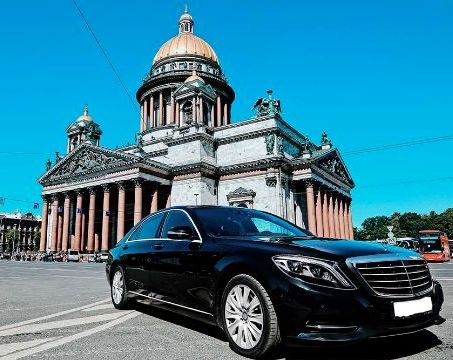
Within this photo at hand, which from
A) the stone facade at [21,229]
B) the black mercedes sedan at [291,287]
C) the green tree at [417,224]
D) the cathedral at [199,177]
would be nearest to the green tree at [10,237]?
the stone facade at [21,229]

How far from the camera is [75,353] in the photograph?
165 inches

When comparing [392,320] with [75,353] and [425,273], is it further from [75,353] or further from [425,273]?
[75,353]

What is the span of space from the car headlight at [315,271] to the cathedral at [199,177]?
35954 millimetres

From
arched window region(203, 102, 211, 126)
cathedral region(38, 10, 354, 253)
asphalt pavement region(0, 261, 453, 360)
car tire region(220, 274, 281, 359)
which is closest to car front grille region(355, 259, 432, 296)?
asphalt pavement region(0, 261, 453, 360)

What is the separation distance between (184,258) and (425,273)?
2.94 metres

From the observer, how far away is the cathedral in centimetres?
4153

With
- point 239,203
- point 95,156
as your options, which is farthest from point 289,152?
point 95,156

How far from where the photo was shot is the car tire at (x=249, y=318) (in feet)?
12.5

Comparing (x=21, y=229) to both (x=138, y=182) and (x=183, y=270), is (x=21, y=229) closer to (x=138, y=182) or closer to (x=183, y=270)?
(x=138, y=182)

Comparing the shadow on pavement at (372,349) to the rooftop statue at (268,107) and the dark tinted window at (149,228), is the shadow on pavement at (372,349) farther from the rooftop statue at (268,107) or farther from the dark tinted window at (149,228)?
the rooftop statue at (268,107)

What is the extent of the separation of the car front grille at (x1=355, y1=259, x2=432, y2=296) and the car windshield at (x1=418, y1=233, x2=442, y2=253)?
127 feet

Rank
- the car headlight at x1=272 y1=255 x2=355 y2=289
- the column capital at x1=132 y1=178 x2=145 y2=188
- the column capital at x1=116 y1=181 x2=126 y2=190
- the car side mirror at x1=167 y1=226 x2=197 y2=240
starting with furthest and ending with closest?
the column capital at x1=116 y1=181 x2=126 y2=190, the column capital at x1=132 y1=178 x2=145 y2=188, the car side mirror at x1=167 y1=226 x2=197 y2=240, the car headlight at x1=272 y1=255 x2=355 y2=289

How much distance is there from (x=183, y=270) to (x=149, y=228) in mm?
1783

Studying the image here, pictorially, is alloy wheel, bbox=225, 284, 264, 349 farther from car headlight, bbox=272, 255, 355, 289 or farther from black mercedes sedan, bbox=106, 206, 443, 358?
car headlight, bbox=272, 255, 355, 289
